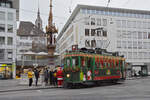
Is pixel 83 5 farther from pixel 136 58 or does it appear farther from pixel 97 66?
pixel 97 66

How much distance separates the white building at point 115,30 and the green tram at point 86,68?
28.8m

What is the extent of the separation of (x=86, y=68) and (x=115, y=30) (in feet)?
129

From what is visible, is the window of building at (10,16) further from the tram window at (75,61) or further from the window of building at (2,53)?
the tram window at (75,61)

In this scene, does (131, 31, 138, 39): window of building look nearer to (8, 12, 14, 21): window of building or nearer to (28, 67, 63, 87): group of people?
(8, 12, 14, 21): window of building

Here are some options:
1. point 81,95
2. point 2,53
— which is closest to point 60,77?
point 81,95

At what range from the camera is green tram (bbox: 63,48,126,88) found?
18.1 meters

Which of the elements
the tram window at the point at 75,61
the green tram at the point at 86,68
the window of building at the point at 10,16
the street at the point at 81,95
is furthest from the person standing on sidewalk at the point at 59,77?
the window of building at the point at 10,16

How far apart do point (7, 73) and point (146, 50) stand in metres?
37.3

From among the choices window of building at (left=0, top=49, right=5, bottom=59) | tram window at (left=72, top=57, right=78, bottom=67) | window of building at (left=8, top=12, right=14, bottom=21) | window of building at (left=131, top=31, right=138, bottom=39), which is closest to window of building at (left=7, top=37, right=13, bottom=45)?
window of building at (left=0, top=49, right=5, bottom=59)

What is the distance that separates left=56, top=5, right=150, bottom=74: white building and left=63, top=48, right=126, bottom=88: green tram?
28766 millimetres

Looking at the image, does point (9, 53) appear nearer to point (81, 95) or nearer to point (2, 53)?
point (2, 53)

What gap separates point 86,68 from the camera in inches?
741

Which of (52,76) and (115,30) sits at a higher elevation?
(115,30)

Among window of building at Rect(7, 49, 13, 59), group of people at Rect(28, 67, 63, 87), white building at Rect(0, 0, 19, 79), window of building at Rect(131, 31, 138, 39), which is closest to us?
group of people at Rect(28, 67, 63, 87)
